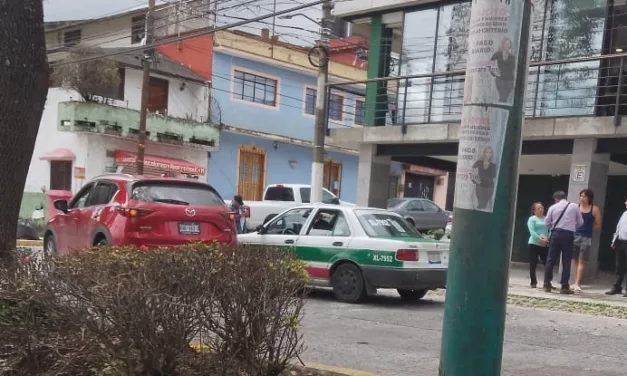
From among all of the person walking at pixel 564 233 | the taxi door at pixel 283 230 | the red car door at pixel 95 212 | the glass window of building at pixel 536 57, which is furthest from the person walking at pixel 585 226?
the red car door at pixel 95 212

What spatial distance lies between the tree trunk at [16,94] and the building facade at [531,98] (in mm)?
9498

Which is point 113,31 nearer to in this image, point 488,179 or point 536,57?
point 536,57

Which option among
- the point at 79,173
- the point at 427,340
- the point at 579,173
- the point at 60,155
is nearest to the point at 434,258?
the point at 427,340

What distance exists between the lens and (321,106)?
1684 cm

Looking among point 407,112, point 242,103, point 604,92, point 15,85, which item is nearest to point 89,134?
point 242,103

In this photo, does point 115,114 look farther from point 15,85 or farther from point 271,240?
point 15,85

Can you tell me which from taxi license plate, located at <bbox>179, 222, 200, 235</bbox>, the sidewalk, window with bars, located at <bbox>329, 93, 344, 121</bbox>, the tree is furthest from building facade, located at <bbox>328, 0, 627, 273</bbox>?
window with bars, located at <bbox>329, 93, 344, 121</bbox>

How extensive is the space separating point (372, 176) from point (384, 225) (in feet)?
23.2

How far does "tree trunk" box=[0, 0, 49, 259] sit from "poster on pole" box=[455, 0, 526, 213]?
3443 mm

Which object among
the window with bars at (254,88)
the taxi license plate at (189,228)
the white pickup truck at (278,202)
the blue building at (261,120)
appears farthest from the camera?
the window with bars at (254,88)

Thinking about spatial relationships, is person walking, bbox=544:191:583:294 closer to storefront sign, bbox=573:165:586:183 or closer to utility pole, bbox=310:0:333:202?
storefront sign, bbox=573:165:586:183

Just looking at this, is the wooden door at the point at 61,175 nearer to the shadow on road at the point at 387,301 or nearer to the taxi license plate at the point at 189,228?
the shadow on road at the point at 387,301

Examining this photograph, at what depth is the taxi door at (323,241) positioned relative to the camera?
9.84m

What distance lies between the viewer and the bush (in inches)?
150
